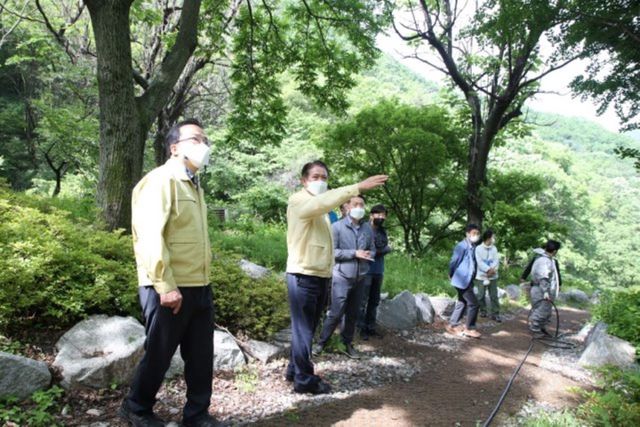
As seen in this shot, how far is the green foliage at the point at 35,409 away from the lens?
2861mm

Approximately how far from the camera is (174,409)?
3461mm

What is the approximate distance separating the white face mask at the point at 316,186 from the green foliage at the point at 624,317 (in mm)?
5106

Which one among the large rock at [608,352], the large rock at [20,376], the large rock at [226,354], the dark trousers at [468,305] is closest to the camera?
the large rock at [20,376]

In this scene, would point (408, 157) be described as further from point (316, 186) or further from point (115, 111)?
point (316, 186)

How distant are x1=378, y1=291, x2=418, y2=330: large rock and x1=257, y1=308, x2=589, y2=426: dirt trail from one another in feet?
1.77

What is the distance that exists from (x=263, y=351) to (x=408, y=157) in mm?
9343

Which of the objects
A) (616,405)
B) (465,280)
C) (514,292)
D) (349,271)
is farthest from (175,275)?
(514,292)

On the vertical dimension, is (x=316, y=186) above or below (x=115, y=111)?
below

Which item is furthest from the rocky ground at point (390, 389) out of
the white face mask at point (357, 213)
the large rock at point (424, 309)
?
the white face mask at point (357, 213)

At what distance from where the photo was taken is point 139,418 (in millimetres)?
2898

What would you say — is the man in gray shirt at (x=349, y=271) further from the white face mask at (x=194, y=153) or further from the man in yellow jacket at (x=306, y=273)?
the white face mask at (x=194, y=153)

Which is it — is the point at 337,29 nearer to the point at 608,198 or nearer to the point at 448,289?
the point at 448,289

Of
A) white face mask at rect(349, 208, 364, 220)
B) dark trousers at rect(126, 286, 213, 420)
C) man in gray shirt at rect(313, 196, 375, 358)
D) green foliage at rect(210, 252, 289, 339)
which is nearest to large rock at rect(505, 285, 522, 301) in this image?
man in gray shirt at rect(313, 196, 375, 358)

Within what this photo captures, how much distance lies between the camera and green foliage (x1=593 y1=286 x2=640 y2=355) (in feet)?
20.3
